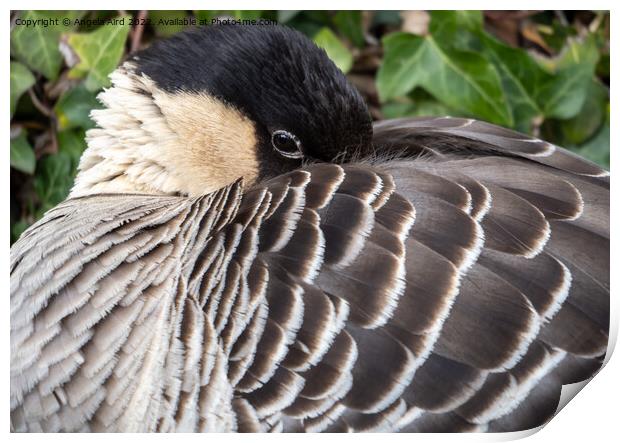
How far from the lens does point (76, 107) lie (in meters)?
1.81

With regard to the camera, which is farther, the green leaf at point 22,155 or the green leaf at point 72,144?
the green leaf at point 72,144

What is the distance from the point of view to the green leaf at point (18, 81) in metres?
1.66

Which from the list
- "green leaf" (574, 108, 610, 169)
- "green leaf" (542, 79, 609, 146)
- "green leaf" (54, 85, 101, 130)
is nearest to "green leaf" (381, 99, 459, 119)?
"green leaf" (542, 79, 609, 146)

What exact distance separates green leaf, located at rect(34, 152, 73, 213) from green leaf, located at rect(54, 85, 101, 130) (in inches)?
3.2

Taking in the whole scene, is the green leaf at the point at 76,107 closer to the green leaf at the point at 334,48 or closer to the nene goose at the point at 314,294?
the nene goose at the point at 314,294

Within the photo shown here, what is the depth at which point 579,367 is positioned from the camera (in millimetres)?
1317

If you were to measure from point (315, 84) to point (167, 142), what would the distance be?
321 mm

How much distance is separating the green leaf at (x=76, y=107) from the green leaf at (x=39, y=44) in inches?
2.3

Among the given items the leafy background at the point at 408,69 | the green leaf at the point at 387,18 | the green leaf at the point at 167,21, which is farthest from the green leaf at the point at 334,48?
the green leaf at the point at 167,21

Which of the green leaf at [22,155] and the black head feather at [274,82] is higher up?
the black head feather at [274,82]

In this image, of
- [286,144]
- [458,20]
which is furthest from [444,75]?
[286,144]

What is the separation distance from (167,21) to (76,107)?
0.34m
